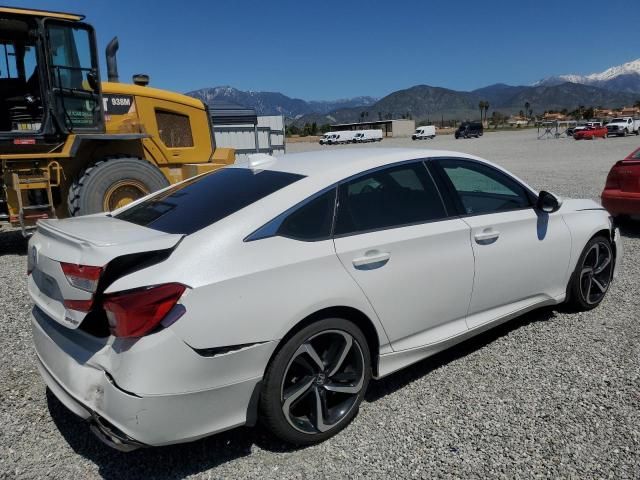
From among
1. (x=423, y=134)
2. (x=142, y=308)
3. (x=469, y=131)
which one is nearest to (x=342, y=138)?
(x=423, y=134)

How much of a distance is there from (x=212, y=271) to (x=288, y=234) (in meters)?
0.49

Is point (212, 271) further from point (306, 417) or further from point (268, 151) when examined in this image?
point (268, 151)

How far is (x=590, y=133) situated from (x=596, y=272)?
153 feet

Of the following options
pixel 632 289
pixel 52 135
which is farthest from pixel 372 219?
pixel 52 135

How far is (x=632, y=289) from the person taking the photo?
5.10m

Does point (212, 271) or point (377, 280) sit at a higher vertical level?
point (212, 271)

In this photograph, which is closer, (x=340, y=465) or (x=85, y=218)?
(x=340, y=465)

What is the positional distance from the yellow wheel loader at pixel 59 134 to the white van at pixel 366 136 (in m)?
65.7

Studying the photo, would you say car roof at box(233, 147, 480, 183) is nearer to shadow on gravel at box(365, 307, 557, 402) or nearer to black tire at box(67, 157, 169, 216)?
shadow on gravel at box(365, 307, 557, 402)

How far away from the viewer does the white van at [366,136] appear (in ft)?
237

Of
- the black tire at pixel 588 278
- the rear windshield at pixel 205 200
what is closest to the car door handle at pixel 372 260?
the rear windshield at pixel 205 200

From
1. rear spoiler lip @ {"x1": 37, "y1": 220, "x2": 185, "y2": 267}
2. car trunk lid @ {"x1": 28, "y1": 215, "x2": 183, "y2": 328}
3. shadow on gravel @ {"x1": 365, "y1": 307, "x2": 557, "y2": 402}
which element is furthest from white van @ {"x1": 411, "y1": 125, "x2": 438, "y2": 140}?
rear spoiler lip @ {"x1": 37, "y1": 220, "x2": 185, "y2": 267}

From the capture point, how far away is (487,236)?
350 centimetres

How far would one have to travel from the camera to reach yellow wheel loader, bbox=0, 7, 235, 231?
6711mm
